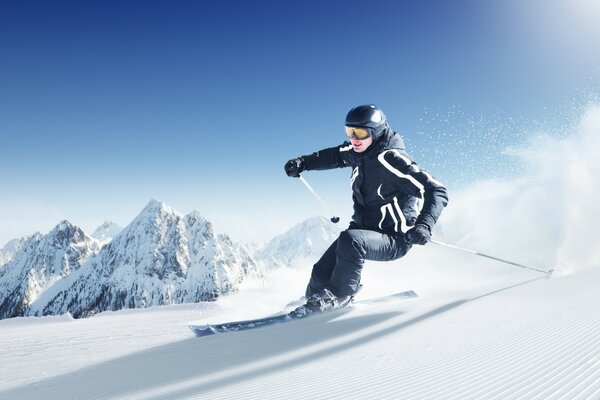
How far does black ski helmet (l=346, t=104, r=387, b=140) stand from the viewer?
4.75m

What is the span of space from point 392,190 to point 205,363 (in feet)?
9.50

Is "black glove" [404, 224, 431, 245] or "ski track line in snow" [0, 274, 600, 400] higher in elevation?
"black glove" [404, 224, 431, 245]

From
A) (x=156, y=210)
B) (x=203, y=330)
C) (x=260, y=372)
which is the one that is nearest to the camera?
(x=260, y=372)

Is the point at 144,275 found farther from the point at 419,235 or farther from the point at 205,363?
the point at 205,363

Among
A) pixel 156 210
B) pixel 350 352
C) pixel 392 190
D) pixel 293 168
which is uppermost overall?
pixel 156 210

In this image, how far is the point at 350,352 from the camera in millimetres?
2867

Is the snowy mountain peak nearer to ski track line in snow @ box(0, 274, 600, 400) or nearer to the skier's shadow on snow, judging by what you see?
the skier's shadow on snow

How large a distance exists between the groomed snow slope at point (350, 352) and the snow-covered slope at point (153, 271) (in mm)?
164011

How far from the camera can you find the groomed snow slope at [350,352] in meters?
1.95

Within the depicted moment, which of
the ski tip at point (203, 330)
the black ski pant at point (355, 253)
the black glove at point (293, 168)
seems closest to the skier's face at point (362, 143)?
the black ski pant at point (355, 253)

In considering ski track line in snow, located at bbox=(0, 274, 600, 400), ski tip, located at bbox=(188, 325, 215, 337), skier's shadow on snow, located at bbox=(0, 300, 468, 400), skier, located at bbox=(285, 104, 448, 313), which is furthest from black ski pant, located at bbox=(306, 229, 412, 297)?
ski tip, located at bbox=(188, 325, 215, 337)

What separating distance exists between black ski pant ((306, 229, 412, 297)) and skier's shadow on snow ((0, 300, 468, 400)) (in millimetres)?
578

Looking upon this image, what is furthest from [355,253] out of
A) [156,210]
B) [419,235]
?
[156,210]

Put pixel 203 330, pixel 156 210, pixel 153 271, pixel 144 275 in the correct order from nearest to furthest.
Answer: pixel 203 330, pixel 144 275, pixel 153 271, pixel 156 210
